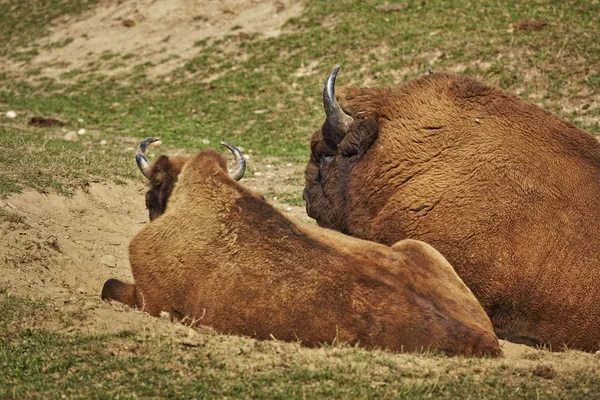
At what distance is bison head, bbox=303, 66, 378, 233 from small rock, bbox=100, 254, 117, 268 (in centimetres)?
191

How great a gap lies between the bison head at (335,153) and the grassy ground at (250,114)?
267cm

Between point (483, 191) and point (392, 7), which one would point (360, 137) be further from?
point (392, 7)

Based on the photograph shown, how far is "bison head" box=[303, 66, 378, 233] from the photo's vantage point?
8000 millimetres

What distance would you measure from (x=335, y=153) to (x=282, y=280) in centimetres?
274

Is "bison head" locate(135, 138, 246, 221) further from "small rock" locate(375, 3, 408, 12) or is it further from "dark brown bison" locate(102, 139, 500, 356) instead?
"small rock" locate(375, 3, 408, 12)

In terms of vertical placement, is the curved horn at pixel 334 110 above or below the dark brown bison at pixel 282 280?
above

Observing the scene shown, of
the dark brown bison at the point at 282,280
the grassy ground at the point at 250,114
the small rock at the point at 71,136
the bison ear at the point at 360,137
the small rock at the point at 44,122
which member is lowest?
the small rock at the point at 44,122

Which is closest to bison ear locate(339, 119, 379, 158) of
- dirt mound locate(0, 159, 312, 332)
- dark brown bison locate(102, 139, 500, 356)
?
dark brown bison locate(102, 139, 500, 356)

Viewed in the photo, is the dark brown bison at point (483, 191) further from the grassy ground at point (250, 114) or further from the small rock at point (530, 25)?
the small rock at point (530, 25)

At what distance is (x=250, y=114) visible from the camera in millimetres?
17781

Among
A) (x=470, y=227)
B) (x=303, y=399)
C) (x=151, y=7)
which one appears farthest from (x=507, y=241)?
(x=151, y=7)

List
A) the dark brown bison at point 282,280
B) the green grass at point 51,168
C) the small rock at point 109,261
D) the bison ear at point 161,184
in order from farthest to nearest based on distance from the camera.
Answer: the green grass at point 51,168 < the small rock at point 109,261 < the bison ear at point 161,184 < the dark brown bison at point 282,280

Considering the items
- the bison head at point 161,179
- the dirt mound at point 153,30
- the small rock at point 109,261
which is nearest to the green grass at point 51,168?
the small rock at point 109,261

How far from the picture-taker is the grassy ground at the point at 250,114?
521 centimetres
